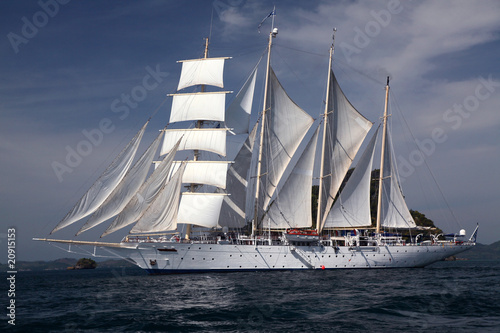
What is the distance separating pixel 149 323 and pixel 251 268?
85.1 ft

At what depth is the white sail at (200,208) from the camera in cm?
4441

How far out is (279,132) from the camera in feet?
164

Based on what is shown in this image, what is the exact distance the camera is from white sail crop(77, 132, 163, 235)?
36.9 meters

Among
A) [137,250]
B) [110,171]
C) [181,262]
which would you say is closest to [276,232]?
[181,262]

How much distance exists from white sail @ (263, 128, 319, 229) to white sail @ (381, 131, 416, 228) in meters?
9.09

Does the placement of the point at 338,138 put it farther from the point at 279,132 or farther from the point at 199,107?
the point at 199,107

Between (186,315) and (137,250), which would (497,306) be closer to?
(186,315)

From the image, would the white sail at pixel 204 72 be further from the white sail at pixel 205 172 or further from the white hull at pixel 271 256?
the white hull at pixel 271 256

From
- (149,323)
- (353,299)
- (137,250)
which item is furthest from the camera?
(137,250)

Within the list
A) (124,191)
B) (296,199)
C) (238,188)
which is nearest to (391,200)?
(296,199)

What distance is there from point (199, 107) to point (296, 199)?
1473 cm

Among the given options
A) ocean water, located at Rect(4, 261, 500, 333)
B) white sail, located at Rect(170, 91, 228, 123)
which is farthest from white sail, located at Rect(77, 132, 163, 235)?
white sail, located at Rect(170, 91, 228, 123)

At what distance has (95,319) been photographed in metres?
19.8

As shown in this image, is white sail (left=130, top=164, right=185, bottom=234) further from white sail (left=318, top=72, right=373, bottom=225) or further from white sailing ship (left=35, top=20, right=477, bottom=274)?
white sail (left=318, top=72, right=373, bottom=225)
